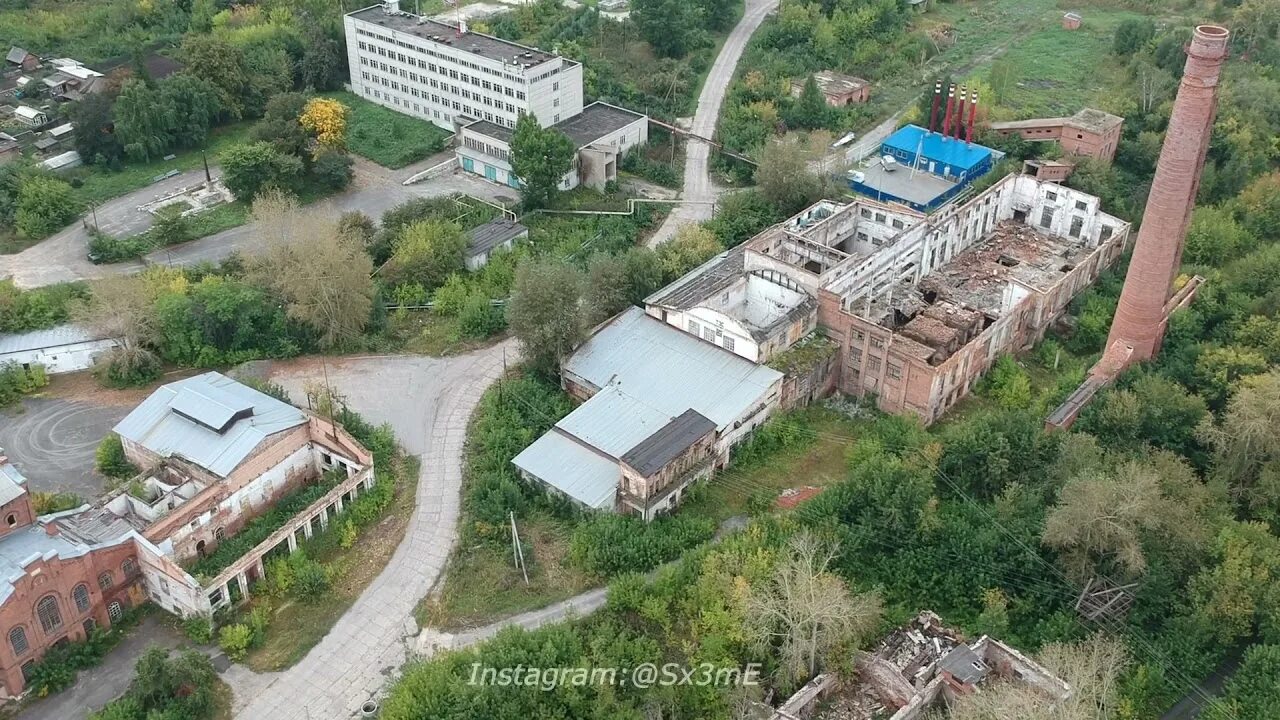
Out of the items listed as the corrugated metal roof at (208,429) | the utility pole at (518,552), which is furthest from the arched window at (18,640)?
the utility pole at (518,552)

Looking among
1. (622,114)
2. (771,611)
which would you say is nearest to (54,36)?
(622,114)

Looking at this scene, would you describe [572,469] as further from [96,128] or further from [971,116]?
[96,128]

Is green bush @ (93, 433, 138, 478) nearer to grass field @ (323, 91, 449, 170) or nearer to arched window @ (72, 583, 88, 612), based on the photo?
arched window @ (72, 583, 88, 612)

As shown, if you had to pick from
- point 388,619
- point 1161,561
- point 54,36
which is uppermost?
point 54,36

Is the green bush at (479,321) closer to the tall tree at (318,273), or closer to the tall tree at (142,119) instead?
the tall tree at (318,273)

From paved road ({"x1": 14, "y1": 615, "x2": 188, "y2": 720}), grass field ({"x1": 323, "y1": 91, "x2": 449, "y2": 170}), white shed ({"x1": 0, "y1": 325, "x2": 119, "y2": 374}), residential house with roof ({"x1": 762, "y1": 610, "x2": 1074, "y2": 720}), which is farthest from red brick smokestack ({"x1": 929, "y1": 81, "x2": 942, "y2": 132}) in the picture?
paved road ({"x1": 14, "y1": 615, "x2": 188, "y2": 720})

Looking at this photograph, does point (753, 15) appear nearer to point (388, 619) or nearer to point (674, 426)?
point (674, 426)

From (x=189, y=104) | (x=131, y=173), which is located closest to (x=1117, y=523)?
(x=131, y=173)
